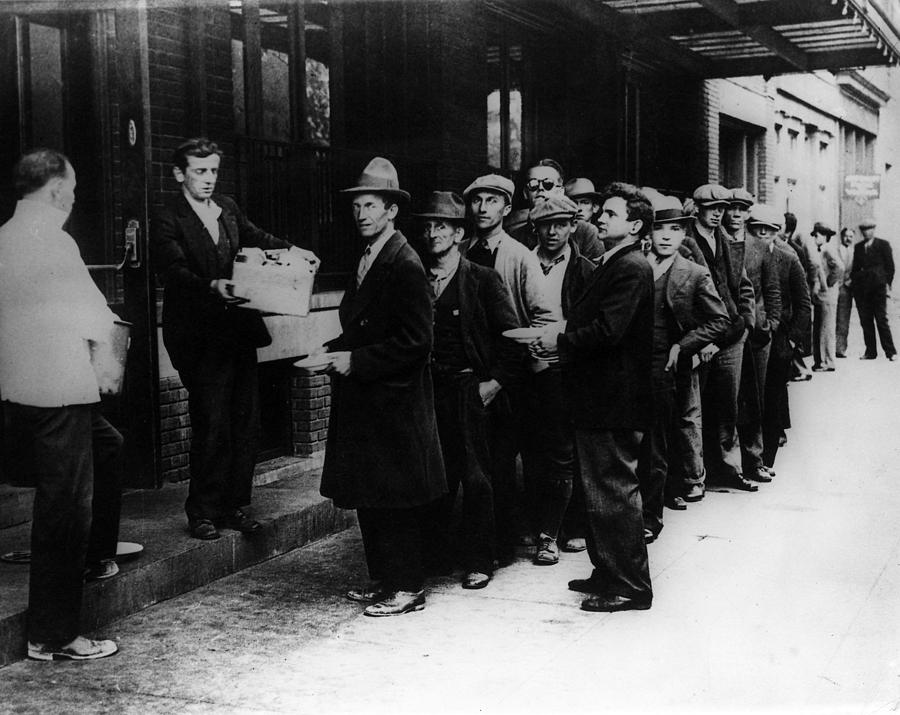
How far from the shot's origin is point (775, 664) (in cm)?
444

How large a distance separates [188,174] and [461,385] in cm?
169

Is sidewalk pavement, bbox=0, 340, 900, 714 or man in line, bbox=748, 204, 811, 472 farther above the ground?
man in line, bbox=748, 204, 811, 472

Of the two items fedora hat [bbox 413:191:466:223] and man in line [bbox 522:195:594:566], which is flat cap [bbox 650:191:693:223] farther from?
fedora hat [bbox 413:191:466:223]

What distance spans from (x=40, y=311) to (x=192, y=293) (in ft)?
4.52

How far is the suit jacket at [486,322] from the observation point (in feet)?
18.7

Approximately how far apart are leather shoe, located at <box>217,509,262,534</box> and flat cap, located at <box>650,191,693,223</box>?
2.83 meters

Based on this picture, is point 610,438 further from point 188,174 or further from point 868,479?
point 868,479

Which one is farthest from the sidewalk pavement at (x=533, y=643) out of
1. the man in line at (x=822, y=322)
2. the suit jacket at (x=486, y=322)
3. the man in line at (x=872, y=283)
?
the man in line at (x=872, y=283)

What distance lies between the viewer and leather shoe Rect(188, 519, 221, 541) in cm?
580

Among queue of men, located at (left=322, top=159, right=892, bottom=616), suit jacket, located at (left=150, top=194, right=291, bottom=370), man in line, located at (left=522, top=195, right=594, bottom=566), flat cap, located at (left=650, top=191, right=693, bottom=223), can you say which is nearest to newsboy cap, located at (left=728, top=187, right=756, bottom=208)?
queue of men, located at (left=322, top=159, right=892, bottom=616)

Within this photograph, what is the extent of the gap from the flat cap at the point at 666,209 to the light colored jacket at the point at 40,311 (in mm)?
3469

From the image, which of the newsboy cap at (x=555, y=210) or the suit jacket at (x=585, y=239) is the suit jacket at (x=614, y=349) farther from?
the suit jacket at (x=585, y=239)

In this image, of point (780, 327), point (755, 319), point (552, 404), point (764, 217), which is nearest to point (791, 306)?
point (780, 327)

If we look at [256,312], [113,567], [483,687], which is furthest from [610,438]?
[113,567]
